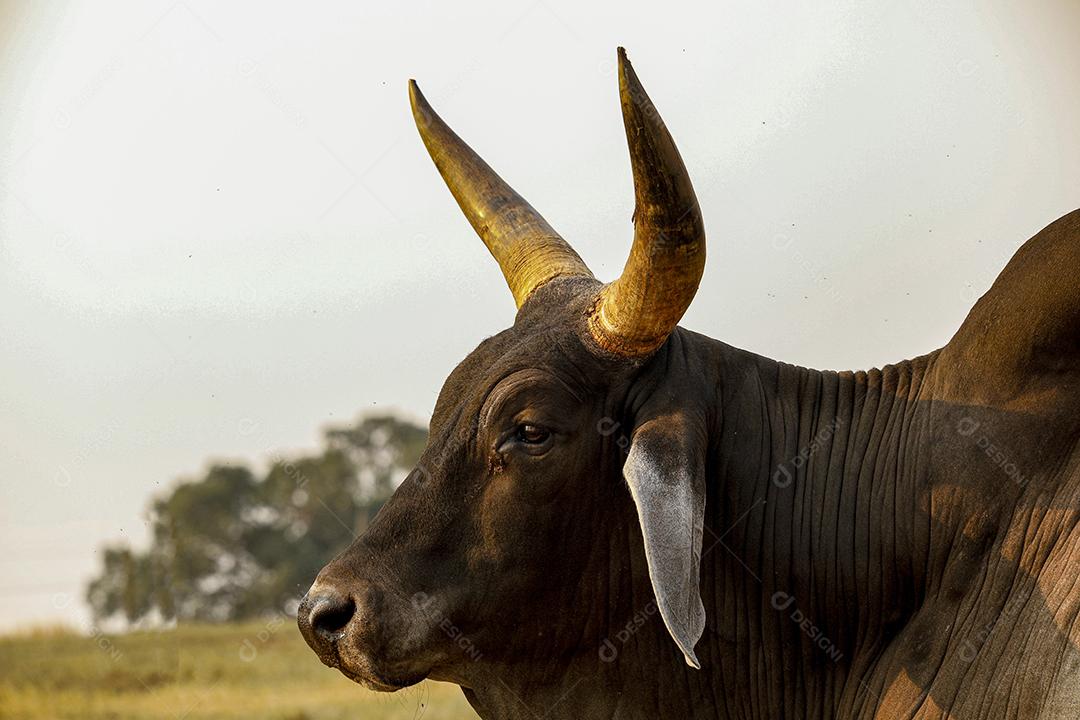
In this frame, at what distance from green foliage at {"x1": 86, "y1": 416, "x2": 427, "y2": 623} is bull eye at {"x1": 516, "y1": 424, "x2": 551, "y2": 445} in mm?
24750

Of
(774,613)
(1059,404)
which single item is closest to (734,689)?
(774,613)

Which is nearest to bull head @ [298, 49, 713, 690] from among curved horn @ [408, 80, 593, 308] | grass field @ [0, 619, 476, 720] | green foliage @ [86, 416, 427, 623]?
curved horn @ [408, 80, 593, 308]

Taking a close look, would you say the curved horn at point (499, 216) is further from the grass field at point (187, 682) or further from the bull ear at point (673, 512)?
the grass field at point (187, 682)

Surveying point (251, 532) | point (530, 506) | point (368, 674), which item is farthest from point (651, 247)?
point (251, 532)

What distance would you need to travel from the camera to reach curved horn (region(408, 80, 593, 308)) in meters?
6.33

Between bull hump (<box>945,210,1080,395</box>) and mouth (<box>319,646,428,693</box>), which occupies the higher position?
bull hump (<box>945,210,1080,395</box>)

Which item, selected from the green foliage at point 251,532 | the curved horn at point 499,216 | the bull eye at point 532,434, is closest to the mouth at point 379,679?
the bull eye at point 532,434

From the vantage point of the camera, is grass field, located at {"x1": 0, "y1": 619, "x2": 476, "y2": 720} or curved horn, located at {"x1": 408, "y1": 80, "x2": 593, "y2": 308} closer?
curved horn, located at {"x1": 408, "y1": 80, "x2": 593, "y2": 308}

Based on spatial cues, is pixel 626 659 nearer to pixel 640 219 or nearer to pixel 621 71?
pixel 640 219

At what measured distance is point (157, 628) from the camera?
21859 millimetres

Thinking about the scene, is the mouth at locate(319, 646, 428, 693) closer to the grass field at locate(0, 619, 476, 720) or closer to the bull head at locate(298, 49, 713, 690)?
the bull head at locate(298, 49, 713, 690)

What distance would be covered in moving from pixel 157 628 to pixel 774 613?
17966mm

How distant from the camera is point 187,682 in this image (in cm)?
1738

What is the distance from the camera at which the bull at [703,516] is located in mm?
5043
